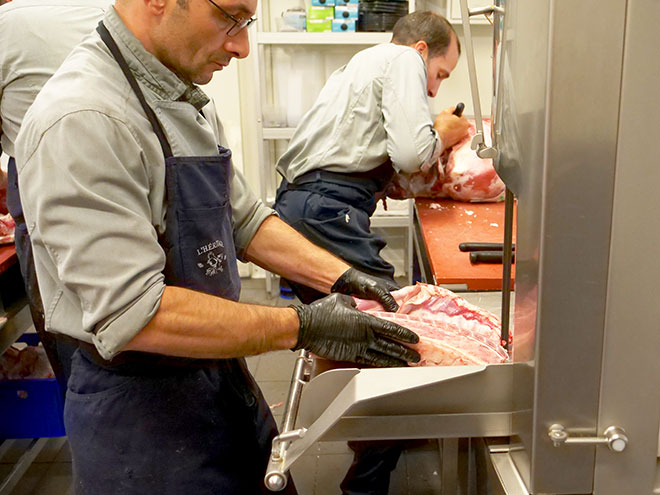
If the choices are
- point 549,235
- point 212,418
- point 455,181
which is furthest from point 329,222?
point 549,235

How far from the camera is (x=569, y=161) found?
761 millimetres

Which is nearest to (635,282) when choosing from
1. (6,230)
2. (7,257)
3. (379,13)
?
(7,257)

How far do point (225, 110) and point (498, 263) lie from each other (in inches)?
110

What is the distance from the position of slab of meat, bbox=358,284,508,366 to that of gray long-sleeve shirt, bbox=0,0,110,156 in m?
1.30

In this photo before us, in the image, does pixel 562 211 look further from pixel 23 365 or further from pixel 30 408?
pixel 23 365

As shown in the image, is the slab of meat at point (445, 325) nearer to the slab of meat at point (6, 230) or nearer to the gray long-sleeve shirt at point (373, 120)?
the gray long-sleeve shirt at point (373, 120)

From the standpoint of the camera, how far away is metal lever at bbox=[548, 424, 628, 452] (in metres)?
0.84

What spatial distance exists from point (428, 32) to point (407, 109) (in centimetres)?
45

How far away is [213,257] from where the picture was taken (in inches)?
54.6

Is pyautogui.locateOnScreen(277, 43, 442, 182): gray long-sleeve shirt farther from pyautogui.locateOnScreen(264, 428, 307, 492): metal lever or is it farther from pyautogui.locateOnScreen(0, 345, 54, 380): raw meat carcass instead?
pyautogui.locateOnScreen(264, 428, 307, 492): metal lever

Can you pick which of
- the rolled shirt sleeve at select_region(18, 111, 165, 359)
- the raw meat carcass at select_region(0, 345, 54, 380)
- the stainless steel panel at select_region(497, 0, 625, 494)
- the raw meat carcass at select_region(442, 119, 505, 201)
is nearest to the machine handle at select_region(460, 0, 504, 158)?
the stainless steel panel at select_region(497, 0, 625, 494)

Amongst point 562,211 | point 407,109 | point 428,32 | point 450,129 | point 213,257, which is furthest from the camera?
point 450,129

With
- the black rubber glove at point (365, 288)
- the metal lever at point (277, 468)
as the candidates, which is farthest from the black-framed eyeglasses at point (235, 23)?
the metal lever at point (277, 468)

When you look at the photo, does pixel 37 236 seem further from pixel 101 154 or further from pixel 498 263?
pixel 498 263
